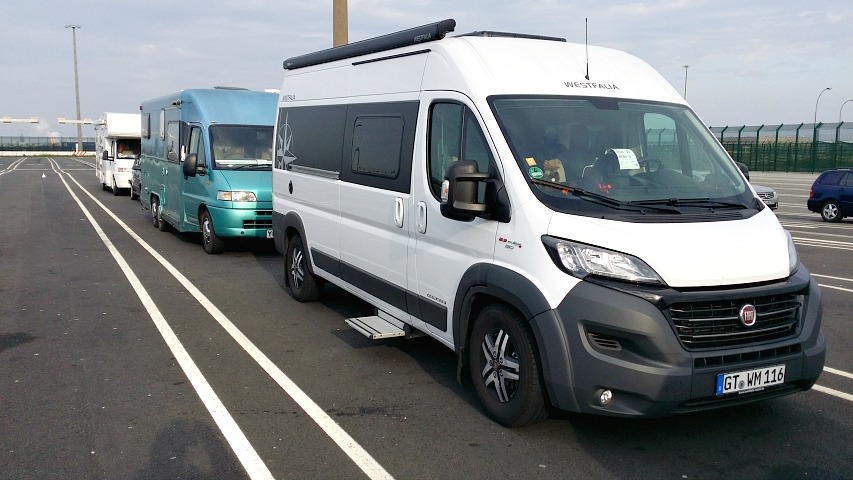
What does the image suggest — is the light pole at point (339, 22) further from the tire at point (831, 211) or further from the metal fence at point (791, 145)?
the metal fence at point (791, 145)

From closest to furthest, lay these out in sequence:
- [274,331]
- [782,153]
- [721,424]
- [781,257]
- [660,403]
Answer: [660,403]
[781,257]
[721,424]
[274,331]
[782,153]

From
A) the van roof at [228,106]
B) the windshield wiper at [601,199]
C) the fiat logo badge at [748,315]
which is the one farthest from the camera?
the van roof at [228,106]

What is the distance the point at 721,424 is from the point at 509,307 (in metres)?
1.62

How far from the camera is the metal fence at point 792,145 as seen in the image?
39.1 metres

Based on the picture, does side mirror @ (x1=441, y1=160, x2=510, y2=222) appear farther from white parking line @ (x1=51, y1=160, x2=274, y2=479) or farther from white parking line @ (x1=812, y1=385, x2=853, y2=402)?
white parking line @ (x1=812, y1=385, x2=853, y2=402)

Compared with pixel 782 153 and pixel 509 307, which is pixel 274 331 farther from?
pixel 782 153

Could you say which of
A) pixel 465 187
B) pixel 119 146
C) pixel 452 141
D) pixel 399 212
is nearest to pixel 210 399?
pixel 399 212

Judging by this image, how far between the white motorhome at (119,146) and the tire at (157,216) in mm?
10688

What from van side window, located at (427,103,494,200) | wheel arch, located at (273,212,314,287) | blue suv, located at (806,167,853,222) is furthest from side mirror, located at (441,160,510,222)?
A: blue suv, located at (806,167,853,222)

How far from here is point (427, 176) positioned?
18.5 feet

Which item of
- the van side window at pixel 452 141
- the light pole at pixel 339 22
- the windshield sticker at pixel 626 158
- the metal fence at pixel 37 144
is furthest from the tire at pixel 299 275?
the metal fence at pixel 37 144

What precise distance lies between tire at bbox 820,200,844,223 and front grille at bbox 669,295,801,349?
17.3 m

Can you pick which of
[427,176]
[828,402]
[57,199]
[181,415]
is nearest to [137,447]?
[181,415]

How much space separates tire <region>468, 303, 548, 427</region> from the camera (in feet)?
15.0
